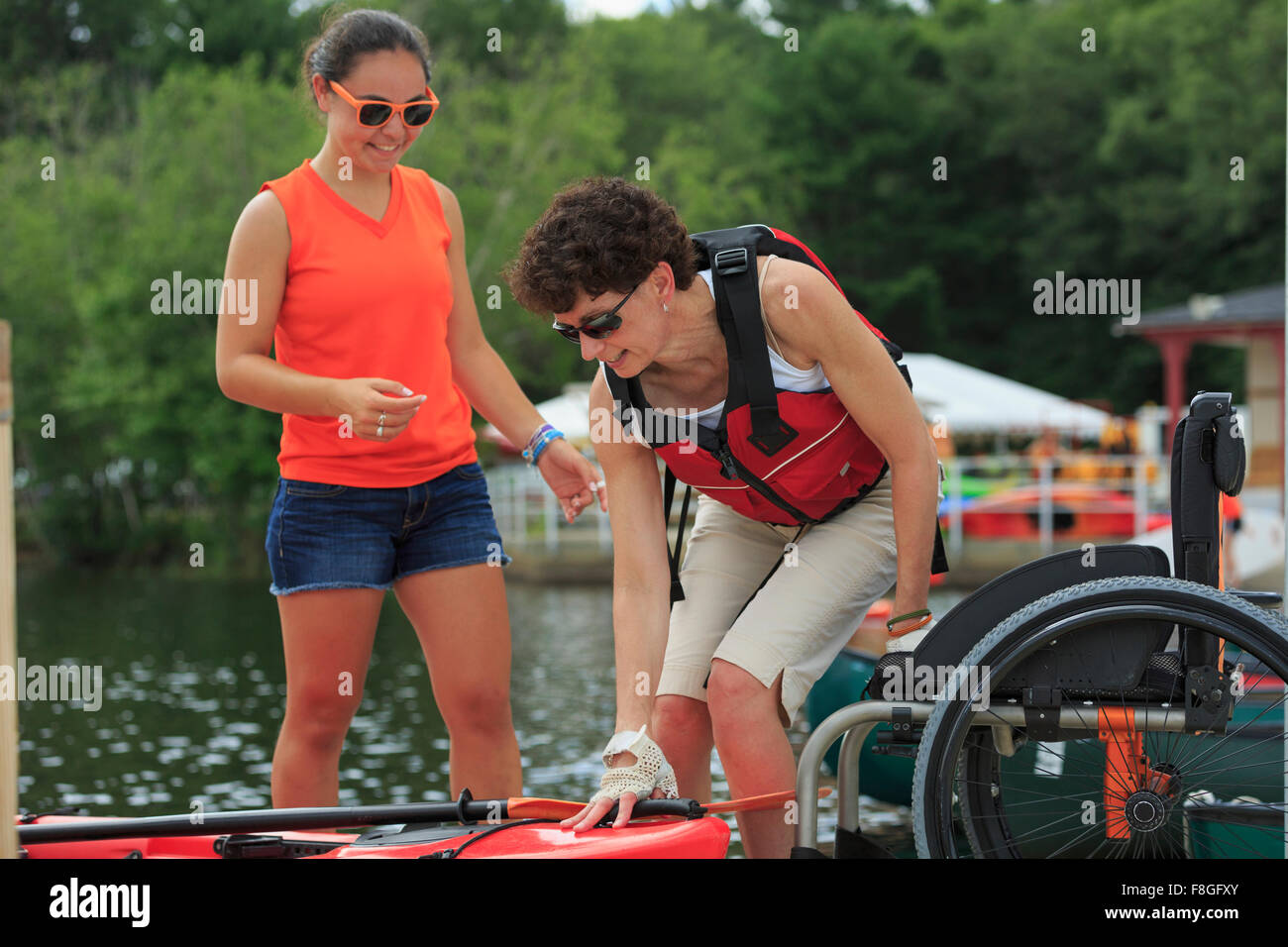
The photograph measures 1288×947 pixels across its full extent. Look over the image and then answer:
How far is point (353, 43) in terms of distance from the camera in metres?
3.38

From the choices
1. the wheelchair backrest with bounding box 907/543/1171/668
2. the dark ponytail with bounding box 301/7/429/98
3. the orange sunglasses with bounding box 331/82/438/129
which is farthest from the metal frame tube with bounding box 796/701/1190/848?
the dark ponytail with bounding box 301/7/429/98

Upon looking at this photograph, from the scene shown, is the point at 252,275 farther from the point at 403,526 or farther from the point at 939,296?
the point at 939,296

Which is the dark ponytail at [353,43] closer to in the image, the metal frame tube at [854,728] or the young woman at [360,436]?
the young woman at [360,436]

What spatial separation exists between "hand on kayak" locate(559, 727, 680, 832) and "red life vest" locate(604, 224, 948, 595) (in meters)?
0.57

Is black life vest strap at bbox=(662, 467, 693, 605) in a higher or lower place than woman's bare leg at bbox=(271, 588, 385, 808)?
higher

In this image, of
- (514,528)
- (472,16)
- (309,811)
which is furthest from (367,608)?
(472,16)

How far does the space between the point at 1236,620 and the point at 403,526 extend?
186 cm

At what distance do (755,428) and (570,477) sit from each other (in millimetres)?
795

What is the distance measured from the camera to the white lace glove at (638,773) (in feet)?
9.66

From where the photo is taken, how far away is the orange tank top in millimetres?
3404

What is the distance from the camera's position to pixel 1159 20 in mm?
41875

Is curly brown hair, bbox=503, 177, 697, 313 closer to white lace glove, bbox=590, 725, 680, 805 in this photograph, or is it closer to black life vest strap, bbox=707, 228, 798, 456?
black life vest strap, bbox=707, 228, 798, 456

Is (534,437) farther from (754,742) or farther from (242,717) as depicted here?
(242,717)

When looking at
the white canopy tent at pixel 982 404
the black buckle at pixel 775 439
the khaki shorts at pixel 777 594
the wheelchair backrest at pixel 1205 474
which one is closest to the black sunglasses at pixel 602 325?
the black buckle at pixel 775 439
